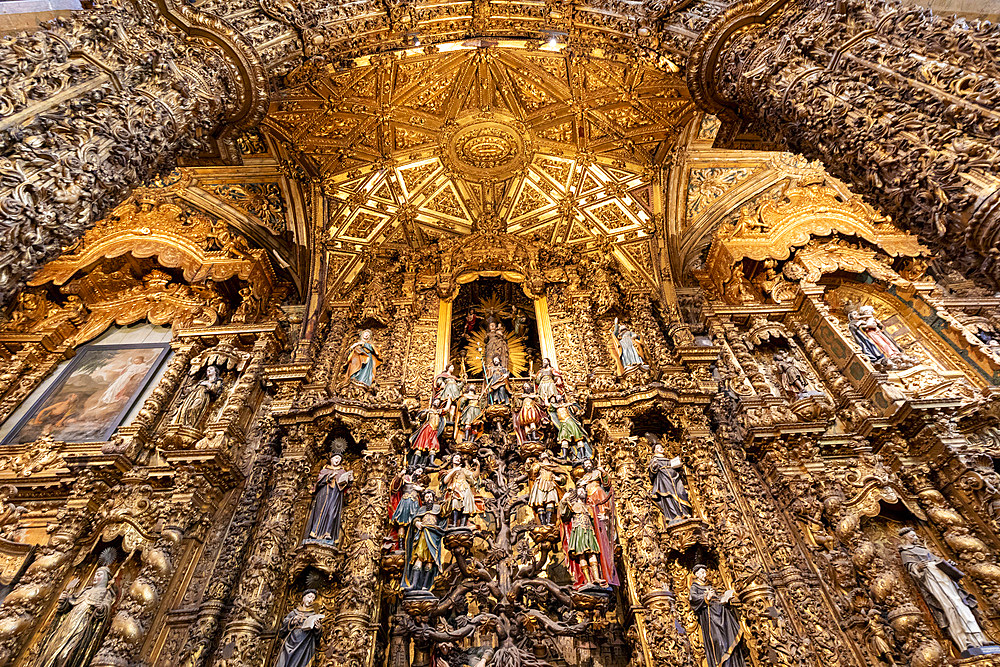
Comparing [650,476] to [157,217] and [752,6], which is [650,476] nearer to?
[752,6]

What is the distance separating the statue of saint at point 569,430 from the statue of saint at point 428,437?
5.04ft

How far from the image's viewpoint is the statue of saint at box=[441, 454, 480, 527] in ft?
21.7

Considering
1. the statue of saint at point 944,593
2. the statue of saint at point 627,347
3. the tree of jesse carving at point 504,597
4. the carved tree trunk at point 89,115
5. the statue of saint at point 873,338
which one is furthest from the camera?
the statue of saint at point 627,347

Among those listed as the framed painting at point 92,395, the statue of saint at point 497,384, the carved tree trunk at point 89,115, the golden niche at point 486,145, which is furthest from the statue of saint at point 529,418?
the framed painting at point 92,395

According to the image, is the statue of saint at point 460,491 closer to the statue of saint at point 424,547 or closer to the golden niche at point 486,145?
the statue of saint at point 424,547

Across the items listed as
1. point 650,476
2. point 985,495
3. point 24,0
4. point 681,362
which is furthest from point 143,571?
point 985,495

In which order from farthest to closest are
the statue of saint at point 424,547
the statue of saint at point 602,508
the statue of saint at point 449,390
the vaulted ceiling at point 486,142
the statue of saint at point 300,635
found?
1. the vaulted ceiling at point 486,142
2. the statue of saint at point 449,390
3. the statue of saint at point 602,508
4. the statue of saint at point 424,547
5. the statue of saint at point 300,635

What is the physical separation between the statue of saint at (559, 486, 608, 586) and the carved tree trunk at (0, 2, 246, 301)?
5.31 m

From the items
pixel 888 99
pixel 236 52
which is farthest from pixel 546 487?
pixel 236 52

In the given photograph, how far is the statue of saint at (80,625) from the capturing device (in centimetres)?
520

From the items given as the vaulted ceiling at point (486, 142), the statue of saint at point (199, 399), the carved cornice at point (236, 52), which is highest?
the vaulted ceiling at point (486, 142)

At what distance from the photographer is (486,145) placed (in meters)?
10.6

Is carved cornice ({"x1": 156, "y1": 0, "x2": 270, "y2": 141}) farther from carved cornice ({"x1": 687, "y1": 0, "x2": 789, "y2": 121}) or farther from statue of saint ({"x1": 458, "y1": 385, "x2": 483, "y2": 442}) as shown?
carved cornice ({"x1": 687, "y1": 0, "x2": 789, "y2": 121})

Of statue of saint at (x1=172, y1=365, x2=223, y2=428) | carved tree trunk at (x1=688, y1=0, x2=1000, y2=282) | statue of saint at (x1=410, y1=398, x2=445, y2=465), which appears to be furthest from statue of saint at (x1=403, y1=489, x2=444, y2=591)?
carved tree trunk at (x1=688, y1=0, x2=1000, y2=282)
